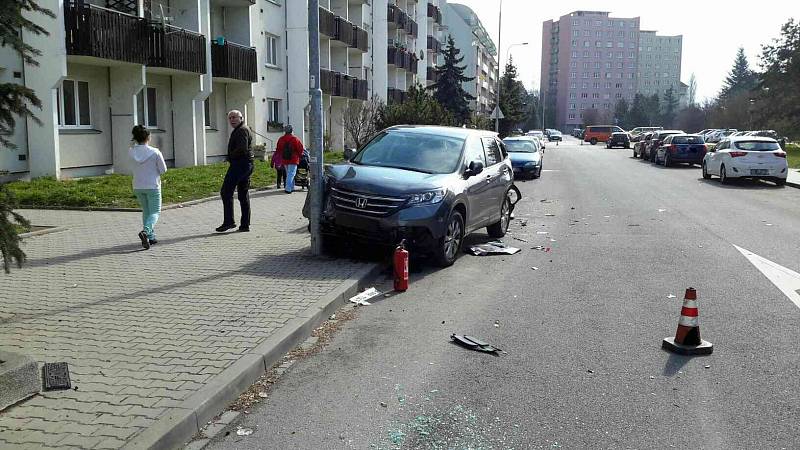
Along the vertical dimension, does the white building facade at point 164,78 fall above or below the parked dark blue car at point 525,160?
above

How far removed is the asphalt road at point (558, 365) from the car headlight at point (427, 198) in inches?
37.1

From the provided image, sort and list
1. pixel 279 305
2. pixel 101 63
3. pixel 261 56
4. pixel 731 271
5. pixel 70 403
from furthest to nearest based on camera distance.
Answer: pixel 261 56 < pixel 101 63 < pixel 731 271 < pixel 279 305 < pixel 70 403

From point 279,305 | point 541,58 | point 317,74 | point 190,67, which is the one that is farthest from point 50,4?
point 541,58

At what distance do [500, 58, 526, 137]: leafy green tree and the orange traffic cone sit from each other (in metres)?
58.6

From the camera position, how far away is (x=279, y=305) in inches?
272

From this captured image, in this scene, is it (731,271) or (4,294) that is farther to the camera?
(731,271)

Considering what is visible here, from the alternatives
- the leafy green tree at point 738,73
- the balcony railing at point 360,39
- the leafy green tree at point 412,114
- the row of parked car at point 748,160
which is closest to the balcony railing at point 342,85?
the balcony railing at point 360,39

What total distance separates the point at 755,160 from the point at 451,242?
1783 cm

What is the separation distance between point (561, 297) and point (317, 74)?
427cm

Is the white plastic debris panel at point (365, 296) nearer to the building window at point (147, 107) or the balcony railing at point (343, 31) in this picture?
the building window at point (147, 107)

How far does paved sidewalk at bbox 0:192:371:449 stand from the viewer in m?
4.26

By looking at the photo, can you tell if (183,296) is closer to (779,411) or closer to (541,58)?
(779,411)

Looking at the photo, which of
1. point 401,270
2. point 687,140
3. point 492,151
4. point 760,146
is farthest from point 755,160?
point 401,270

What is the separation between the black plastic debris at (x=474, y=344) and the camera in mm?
5926
